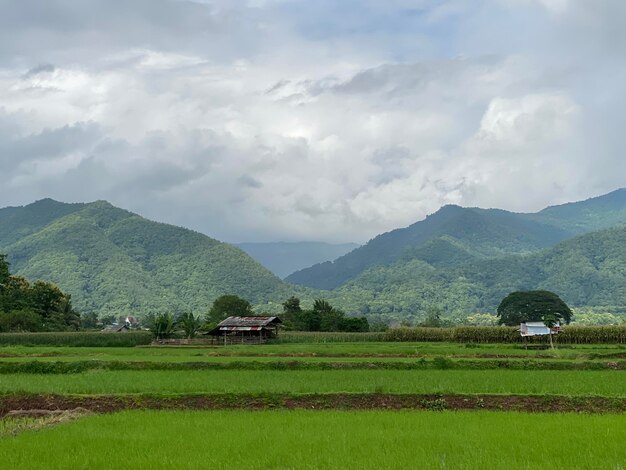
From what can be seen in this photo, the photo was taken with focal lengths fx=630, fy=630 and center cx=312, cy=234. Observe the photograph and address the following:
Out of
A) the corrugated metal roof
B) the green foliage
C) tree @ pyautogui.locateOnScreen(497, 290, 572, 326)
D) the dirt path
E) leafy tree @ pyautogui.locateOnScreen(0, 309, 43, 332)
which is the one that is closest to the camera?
the dirt path

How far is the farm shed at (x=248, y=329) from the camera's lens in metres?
66.7

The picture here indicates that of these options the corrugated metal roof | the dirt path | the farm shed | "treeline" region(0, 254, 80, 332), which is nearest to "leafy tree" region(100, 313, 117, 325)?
"treeline" region(0, 254, 80, 332)

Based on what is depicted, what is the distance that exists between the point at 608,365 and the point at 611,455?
Result: 22655 mm

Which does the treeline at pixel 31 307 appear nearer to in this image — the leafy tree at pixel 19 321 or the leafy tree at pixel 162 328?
the leafy tree at pixel 19 321

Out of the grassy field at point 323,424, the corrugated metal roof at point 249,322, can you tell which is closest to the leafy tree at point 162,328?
the corrugated metal roof at point 249,322

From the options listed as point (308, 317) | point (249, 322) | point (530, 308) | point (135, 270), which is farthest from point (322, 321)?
point (135, 270)

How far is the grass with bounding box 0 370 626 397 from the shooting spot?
20.4 metres

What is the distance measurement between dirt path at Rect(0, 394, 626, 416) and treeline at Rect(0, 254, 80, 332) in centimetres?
6166

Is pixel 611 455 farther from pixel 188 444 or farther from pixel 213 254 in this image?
pixel 213 254

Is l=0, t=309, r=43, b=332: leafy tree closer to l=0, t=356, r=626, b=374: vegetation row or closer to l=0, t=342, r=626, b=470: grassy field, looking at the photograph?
l=0, t=356, r=626, b=374: vegetation row

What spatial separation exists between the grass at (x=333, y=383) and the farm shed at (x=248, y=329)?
39522 mm

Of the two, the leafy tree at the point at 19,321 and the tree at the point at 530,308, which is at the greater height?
the leafy tree at the point at 19,321

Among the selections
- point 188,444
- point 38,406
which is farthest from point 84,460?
point 38,406

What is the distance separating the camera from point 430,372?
27172 mm
